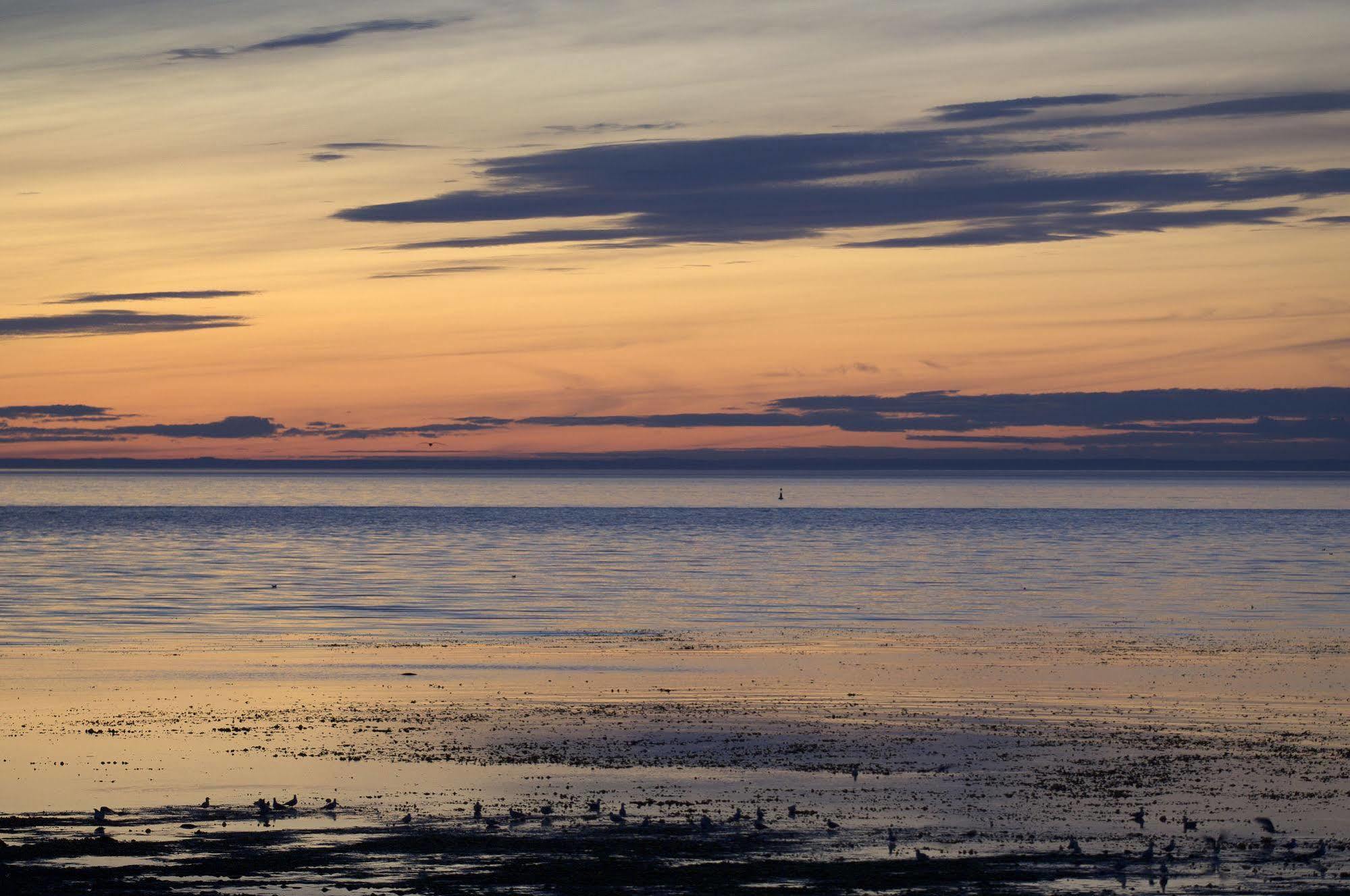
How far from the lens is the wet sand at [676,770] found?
62.6 ft

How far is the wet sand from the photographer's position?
62.6 ft

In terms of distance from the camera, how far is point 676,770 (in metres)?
26.0

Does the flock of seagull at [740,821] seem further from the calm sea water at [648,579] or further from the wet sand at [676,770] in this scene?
the calm sea water at [648,579]

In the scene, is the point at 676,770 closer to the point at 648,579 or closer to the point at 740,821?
the point at 740,821

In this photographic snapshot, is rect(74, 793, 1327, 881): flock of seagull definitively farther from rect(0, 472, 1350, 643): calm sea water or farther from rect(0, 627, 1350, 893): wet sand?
rect(0, 472, 1350, 643): calm sea water

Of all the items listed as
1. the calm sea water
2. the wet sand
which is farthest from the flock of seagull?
the calm sea water

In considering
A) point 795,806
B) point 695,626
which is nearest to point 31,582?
point 695,626

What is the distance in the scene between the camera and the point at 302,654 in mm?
43188

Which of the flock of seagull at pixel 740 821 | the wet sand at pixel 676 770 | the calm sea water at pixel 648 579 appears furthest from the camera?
the calm sea water at pixel 648 579

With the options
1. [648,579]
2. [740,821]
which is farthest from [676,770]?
[648,579]

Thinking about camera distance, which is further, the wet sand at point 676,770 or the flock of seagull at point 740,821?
the flock of seagull at point 740,821

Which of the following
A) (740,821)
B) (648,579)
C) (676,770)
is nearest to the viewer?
(740,821)

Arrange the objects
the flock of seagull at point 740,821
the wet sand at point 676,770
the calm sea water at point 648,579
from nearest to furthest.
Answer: the wet sand at point 676,770 → the flock of seagull at point 740,821 → the calm sea water at point 648,579

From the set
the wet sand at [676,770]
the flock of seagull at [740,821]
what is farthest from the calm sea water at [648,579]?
the flock of seagull at [740,821]
